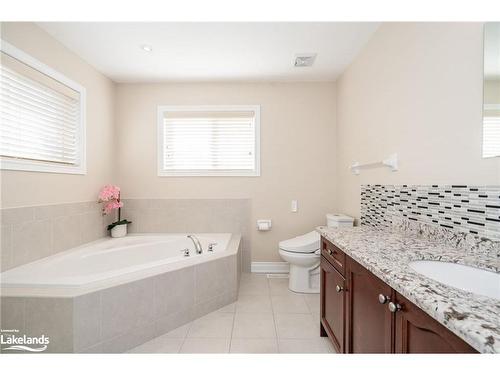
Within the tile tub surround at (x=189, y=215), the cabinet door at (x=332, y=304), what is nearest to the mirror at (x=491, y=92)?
the cabinet door at (x=332, y=304)

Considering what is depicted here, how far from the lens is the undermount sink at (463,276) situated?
2.56 feet

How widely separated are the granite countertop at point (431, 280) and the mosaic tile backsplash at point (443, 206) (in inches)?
4.5

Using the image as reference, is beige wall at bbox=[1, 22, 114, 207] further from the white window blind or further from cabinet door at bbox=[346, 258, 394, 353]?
the white window blind

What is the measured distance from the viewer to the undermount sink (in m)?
0.78

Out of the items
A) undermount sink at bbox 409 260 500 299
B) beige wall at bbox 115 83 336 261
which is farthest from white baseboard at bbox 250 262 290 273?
undermount sink at bbox 409 260 500 299

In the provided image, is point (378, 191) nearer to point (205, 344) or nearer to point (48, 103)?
point (205, 344)

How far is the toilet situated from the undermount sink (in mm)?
1340

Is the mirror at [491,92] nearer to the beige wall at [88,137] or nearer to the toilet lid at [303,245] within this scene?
the toilet lid at [303,245]

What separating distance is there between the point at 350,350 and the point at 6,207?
93.9 inches

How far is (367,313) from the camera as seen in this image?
3.20ft
